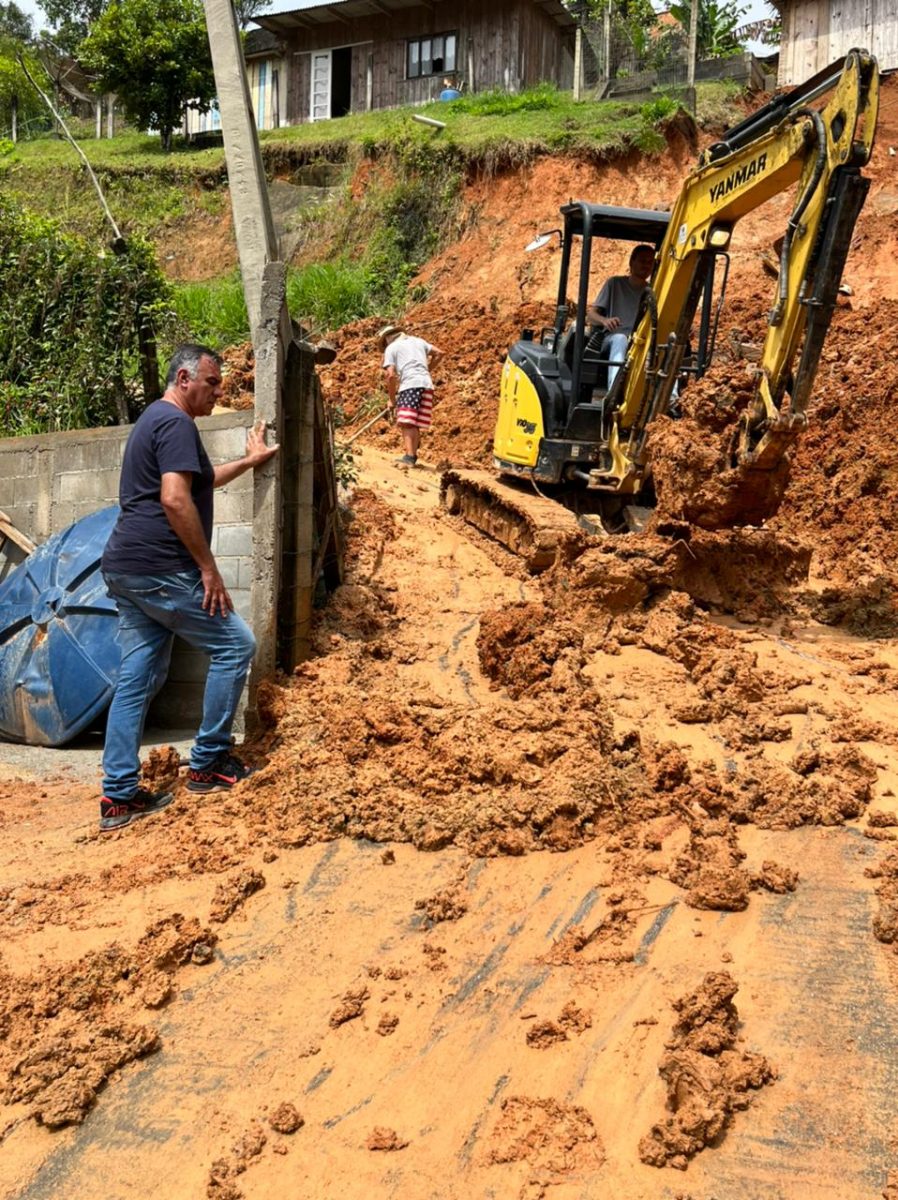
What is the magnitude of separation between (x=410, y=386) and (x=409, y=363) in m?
0.26

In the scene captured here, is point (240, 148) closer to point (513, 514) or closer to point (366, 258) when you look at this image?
point (513, 514)

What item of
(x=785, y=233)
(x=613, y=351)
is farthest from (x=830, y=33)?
(x=785, y=233)

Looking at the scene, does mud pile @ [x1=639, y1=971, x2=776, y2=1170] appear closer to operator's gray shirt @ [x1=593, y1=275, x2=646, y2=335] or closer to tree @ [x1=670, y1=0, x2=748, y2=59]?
operator's gray shirt @ [x1=593, y1=275, x2=646, y2=335]

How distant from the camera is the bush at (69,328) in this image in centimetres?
833

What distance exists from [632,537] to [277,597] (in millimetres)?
2671

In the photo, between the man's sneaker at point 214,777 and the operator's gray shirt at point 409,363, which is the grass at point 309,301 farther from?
the man's sneaker at point 214,777

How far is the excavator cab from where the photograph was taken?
28.1 ft

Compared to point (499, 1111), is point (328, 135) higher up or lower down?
higher up

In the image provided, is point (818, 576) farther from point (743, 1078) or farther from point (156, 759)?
point (743, 1078)

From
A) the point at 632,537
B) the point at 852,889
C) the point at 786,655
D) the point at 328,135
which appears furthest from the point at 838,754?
the point at 328,135

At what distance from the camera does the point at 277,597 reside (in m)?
5.57

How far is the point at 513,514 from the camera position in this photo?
880 centimetres

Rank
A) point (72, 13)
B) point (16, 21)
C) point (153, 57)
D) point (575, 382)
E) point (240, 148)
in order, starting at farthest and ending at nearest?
point (16, 21)
point (72, 13)
point (153, 57)
point (575, 382)
point (240, 148)

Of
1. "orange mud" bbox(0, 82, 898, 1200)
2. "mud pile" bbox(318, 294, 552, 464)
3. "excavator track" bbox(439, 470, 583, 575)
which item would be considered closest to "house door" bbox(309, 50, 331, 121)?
"mud pile" bbox(318, 294, 552, 464)
